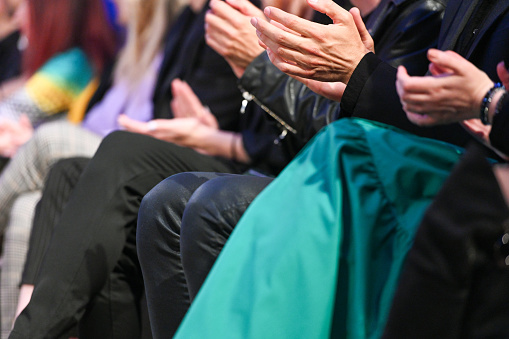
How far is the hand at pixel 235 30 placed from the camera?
1.48 m

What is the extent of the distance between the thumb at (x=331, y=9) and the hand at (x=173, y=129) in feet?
2.40

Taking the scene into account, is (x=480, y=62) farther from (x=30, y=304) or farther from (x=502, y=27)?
(x=30, y=304)

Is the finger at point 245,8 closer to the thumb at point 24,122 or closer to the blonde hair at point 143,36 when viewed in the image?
the blonde hair at point 143,36

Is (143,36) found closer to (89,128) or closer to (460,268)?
(89,128)

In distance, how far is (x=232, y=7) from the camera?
1509 millimetres

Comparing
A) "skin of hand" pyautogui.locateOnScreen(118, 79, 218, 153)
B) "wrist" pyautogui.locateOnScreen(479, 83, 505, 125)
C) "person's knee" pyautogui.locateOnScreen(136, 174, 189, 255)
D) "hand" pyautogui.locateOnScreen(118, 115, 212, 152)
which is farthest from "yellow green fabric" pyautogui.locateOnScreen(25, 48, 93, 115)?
"wrist" pyautogui.locateOnScreen(479, 83, 505, 125)

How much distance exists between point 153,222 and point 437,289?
0.57 m

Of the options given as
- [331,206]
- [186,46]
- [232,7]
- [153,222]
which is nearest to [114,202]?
[153,222]

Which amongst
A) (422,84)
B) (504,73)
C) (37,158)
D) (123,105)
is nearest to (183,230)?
(422,84)

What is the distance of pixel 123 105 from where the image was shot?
2264mm

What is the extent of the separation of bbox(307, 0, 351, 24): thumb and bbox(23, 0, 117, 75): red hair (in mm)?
1560

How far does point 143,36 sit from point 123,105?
0.90 feet

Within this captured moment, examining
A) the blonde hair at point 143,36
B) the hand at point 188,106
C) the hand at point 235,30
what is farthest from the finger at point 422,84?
the blonde hair at point 143,36

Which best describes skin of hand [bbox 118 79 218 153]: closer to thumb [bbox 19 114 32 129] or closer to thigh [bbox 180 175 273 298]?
thumb [bbox 19 114 32 129]
